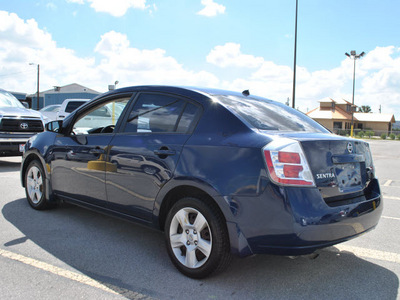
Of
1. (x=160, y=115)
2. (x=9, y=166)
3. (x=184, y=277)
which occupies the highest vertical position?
(x=160, y=115)

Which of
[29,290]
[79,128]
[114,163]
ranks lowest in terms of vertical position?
[29,290]

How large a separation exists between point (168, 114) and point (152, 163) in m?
0.51

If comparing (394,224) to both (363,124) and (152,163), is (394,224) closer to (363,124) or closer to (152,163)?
(152,163)

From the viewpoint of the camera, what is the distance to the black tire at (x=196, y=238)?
3.07 m

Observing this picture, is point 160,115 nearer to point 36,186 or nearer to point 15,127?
point 36,186

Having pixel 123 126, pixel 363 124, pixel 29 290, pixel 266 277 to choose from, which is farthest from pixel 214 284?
pixel 363 124

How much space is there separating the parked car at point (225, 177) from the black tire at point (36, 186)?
1.13 metres

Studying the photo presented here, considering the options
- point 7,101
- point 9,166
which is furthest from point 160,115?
point 7,101

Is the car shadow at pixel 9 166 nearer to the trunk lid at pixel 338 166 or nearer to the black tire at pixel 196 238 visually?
the black tire at pixel 196 238

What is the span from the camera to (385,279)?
10.9 ft

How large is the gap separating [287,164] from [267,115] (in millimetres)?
901

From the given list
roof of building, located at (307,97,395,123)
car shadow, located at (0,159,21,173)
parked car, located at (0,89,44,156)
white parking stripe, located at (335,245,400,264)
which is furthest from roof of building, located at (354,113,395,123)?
white parking stripe, located at (335,245,400,264)

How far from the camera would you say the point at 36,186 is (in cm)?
532

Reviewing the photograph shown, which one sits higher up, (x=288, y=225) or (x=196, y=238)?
(x=288, y=225)
